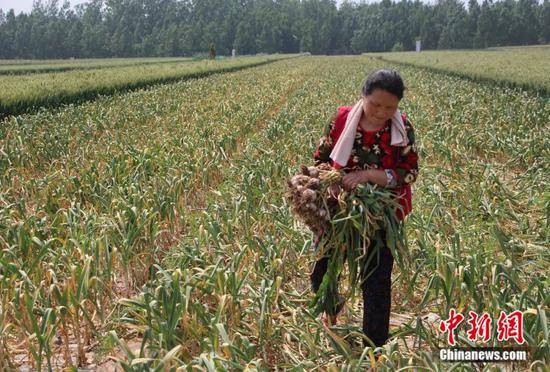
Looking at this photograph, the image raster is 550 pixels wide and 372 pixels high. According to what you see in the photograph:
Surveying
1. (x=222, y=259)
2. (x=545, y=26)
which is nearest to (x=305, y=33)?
(x=545, y=26)

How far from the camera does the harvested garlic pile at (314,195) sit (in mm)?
2717

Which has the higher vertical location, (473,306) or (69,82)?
(69,82)

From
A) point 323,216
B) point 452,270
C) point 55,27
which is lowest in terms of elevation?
point 452,270

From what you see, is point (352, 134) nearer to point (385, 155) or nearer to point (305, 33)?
point (385, 155)

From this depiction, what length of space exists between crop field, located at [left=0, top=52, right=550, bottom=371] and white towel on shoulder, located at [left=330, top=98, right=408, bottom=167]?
860 mm

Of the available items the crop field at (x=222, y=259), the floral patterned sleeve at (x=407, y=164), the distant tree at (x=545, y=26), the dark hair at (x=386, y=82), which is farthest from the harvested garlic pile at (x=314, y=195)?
the distant tree at (x=545, y=26)

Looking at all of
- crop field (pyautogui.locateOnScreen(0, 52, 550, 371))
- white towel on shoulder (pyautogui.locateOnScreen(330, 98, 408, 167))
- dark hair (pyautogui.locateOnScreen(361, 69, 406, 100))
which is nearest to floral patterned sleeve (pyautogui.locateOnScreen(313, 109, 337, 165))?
white towel on shoulder (pyautogui.locateOnScreen(330, 98, 408, 167))

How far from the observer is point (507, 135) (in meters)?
8.73

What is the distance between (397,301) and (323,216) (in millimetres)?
1398

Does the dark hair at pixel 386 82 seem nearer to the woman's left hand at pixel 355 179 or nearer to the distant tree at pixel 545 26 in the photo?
the woman's left hand at pixel 355 179

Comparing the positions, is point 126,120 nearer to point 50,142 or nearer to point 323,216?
point 50,142

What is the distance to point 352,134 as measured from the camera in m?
2.80

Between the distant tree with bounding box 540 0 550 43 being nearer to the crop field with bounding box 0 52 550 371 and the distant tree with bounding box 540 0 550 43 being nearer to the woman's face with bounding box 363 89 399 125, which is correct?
the crop field with bounding box 0 52 550 371

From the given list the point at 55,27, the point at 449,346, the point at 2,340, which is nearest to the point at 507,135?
the point at 449,346
